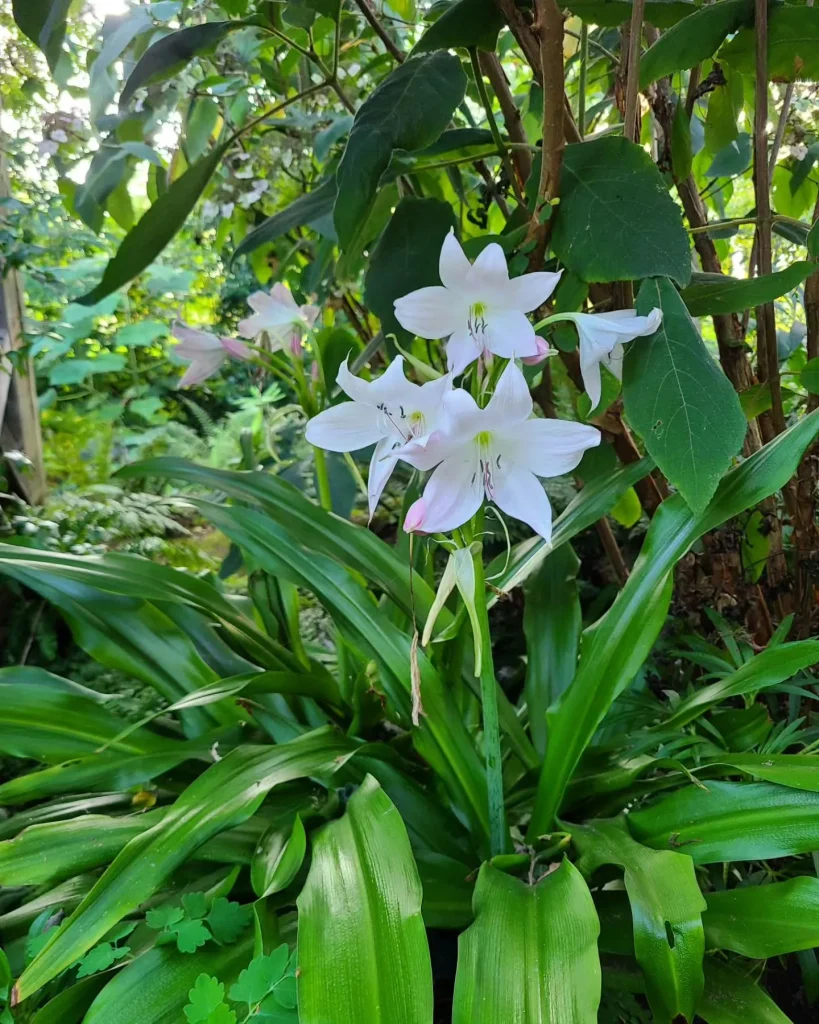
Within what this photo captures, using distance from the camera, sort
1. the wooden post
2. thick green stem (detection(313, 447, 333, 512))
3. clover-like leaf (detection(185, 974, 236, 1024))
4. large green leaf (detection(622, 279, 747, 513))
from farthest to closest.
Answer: the wooden post < thick green stem (detection(313, 447, 333, 512)) < large green leaf (detection(622, 279, 747, 513)) < clover-like leaf (detection(185, 974, 236, 1024))

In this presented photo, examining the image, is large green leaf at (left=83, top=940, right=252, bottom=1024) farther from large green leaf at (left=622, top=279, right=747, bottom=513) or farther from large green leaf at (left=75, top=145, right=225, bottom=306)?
Result: large green leaf at (left=75, top=145, right=225, bottom=306)

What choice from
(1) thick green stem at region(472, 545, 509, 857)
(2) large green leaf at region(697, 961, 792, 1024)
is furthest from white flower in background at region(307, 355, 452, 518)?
(2) large green leaf at region(697, 961, 792, 1024)

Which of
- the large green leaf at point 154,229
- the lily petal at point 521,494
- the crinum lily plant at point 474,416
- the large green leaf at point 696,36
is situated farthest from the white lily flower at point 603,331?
the large green leaf at point 154,229

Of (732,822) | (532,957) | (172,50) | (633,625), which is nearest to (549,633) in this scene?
(633,625)

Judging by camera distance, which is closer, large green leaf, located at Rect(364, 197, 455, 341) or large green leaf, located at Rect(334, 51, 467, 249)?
large green leaf, located at Rect(334, 51, 467, 249)

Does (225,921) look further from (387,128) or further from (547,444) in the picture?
(387,128)
